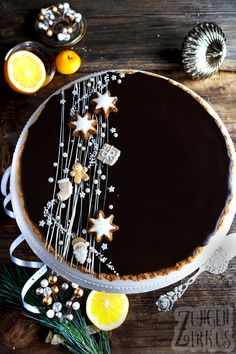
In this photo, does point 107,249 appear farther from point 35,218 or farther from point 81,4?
point 81,4

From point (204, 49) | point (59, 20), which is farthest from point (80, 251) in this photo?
point (59, 20)

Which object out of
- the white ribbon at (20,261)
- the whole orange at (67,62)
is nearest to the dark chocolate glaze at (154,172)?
the white ribbon at (20,261)

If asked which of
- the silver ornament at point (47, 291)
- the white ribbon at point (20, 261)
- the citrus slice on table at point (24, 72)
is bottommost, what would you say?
the silver ornament at point (47, 291)

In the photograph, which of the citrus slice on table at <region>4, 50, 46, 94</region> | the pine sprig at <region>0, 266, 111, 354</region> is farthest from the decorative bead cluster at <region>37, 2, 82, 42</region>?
the pine sprig at <region>0, 266, 111, 354</region>

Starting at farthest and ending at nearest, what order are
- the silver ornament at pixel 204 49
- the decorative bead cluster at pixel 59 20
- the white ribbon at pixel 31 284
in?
the decorative bead cluster at pixel 59 20, the silver ornament at pixel 204 49, the white ribbon at pixel 31 284

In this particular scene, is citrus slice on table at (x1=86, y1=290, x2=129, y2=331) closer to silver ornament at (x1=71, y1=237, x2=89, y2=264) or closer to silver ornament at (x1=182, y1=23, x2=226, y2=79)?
silver ornament at (x1=71, y1=237, x2=89, y2=264)

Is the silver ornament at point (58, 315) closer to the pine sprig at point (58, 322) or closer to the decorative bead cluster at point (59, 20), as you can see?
the pine sprig at point (58, 322)
